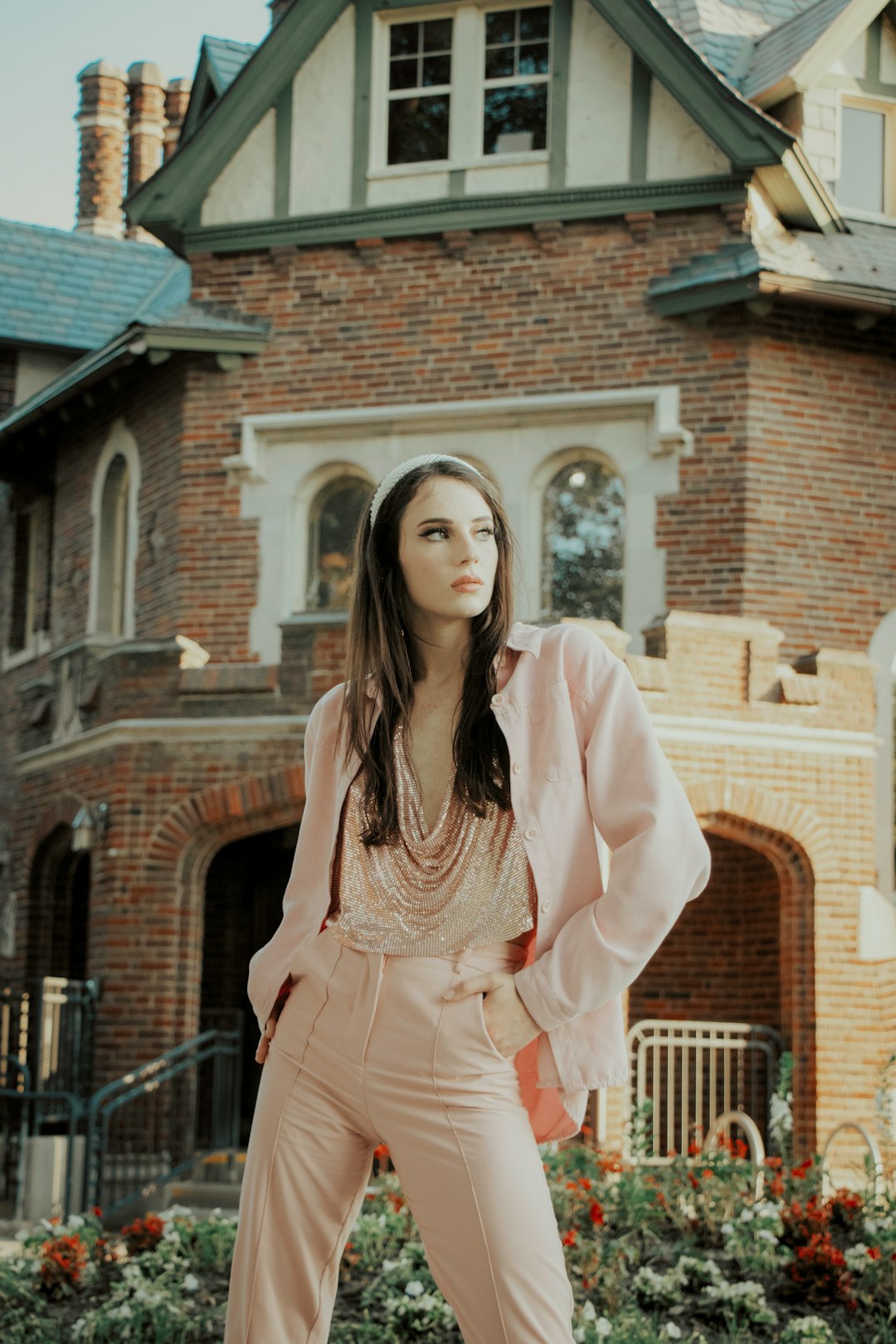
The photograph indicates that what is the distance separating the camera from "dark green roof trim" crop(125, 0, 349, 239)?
47.6 feet

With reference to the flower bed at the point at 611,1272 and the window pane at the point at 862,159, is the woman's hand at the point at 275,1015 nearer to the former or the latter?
the flower bed at the point at 611,1272

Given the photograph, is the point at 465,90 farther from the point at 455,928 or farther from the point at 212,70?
the point at 455,928

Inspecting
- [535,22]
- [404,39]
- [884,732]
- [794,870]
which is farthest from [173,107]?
[794,870]

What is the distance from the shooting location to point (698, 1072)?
38.6 ft

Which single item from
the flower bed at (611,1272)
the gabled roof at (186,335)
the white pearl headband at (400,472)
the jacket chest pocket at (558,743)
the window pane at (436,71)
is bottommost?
the flower bed at (611,1272)

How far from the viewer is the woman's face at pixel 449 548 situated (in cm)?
285

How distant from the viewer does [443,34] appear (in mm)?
14656

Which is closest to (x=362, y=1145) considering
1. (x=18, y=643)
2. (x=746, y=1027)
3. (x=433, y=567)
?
(x=433, y=567)

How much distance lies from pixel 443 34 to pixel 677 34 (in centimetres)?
214

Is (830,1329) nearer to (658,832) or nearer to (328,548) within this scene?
(658,832)

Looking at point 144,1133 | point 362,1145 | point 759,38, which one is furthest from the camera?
point 759,38

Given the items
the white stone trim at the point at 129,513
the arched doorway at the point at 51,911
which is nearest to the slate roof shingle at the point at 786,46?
the white stone trim at the point at 129,513

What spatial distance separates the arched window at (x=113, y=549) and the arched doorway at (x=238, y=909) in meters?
2.45

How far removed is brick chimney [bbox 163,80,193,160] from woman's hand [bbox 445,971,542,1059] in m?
23.7
